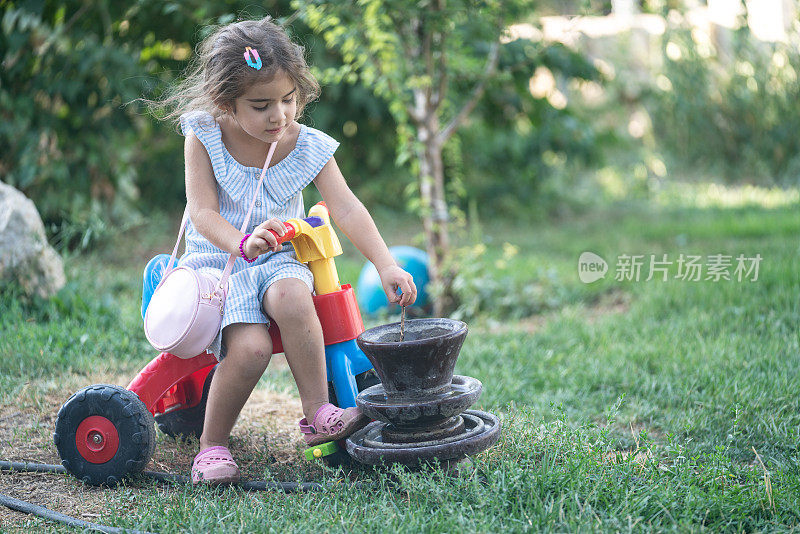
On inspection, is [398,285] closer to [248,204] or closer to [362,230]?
[362,230]

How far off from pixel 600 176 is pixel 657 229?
3733mm

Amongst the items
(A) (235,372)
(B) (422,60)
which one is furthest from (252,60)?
(B) (422,60)

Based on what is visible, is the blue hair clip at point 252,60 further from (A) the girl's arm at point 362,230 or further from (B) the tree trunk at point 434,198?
(B) the tree trunk at point 434,198

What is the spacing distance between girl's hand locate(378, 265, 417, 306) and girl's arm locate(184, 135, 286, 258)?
1.22 feet

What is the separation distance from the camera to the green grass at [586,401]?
7.04ft

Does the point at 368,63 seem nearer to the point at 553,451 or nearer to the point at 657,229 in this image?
the point at 553,451

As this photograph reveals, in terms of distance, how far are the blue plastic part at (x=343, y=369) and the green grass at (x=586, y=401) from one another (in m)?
0.26

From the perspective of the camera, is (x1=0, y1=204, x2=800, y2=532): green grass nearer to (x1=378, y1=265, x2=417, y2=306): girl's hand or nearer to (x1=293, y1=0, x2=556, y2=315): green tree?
(x1=378, y1=265, x2=417, y2=306): girl's hand

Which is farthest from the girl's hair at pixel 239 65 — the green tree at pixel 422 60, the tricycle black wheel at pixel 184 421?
the green tree at pixel 422 60

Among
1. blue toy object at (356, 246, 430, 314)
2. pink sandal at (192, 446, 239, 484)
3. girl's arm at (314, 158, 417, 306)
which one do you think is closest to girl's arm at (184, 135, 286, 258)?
girl's arm at (314, 158, 417, 306)

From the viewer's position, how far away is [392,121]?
25.2ft

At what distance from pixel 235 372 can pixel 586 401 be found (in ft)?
5.13

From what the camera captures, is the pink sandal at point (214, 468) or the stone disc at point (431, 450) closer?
the stone disc at point (431, 450)

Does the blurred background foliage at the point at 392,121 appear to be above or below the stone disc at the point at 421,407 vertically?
above
